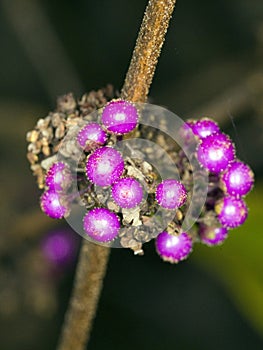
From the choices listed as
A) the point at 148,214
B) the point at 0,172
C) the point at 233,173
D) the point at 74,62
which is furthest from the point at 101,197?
the point at 74,62

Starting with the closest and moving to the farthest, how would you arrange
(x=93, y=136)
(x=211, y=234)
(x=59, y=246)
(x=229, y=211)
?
(x=93, y=136), (x=229, y=211), (x=211, y=234), (x=59, y=246)

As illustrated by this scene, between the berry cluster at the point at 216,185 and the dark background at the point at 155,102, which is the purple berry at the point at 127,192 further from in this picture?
the dark background at the point at 155,102

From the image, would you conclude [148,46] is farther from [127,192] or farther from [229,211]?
[229,211]

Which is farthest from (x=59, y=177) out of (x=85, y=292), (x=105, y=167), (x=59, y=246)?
(x=59, y=246)

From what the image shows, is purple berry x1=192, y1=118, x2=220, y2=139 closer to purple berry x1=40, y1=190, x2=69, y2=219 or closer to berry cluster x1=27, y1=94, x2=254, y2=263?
berry cluster x1=27, y1=94, x2=254, y2=263

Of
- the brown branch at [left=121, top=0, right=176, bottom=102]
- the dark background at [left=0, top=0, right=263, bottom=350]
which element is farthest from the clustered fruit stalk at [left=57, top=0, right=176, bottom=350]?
the dark background at [left=0, top=0, right=263, bottom=350]

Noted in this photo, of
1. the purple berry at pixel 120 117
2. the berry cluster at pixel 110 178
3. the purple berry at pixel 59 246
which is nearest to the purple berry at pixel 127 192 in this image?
the berry cluster at pixel 110 178
